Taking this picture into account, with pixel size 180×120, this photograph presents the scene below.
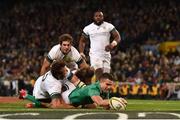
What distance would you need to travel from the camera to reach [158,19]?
28281mm

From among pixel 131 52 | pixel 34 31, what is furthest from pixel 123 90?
pixel 34 31

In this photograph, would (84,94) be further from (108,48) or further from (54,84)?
(108,48)

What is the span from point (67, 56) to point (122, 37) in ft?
52.2

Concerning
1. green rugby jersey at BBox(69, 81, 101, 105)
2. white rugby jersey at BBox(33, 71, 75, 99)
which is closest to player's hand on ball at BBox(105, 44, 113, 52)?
white rugby jersey at BBox(33, 71, 75, 99)

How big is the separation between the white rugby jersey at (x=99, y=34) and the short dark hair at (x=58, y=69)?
10.8ft

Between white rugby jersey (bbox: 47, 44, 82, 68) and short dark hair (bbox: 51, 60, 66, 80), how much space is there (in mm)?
1374

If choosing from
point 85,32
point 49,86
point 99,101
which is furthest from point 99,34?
point 99,101

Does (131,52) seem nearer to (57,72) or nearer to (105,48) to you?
(105,48)

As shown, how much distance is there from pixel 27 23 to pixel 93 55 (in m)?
18.4

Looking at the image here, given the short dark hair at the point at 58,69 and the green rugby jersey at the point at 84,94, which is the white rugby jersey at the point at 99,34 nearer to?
Answer: the short dark hair at the point at 58,69

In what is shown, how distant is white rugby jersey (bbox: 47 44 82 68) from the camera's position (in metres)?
12.1

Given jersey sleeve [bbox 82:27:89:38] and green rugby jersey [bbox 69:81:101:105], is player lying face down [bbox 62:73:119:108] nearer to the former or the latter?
green rugby jersey [bbox 69:81:101:105]

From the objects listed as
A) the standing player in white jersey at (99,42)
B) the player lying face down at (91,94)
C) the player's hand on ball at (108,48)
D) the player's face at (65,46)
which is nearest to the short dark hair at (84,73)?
the player's face at (65,46)

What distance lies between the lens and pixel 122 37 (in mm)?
27938
